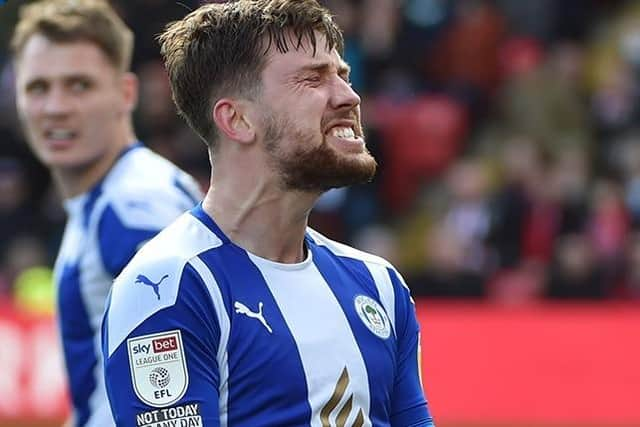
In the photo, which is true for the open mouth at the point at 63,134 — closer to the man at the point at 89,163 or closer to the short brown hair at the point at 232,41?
the man at the point at 89,163

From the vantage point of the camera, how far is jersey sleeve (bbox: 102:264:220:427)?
3.43m

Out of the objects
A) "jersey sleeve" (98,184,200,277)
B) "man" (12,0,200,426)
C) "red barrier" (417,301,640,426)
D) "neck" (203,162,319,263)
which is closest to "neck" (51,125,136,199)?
"man" (12,0,200,426)

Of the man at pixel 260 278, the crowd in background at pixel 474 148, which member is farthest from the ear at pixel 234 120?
the crowd in background at pixel 474 148

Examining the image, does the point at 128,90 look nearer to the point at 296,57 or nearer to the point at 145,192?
the point at 145,192

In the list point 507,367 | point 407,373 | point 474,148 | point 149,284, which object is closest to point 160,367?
point 149,284

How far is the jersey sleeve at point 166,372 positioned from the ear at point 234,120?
1.66 feet

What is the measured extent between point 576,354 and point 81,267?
5487mm

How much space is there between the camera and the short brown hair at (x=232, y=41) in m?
3.71

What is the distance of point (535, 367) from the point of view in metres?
9.91

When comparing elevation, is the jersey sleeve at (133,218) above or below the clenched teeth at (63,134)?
below

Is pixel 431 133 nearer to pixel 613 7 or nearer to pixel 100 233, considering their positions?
pixel 613 7

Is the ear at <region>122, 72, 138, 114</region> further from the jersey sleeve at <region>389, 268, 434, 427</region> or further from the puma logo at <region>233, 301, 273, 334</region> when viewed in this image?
the puma logo at <region>233, 301, 273, 334</region>

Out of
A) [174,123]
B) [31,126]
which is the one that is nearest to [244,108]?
[31,126]

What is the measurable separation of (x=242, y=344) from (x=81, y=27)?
2.32 meters
